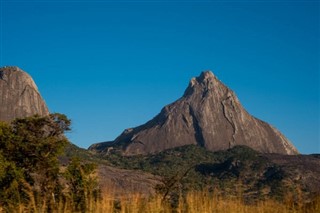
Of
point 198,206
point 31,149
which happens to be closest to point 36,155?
point 31,149

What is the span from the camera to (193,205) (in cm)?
1495

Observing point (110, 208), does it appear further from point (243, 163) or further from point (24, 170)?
point (243, 163)

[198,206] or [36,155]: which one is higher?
[36,155]

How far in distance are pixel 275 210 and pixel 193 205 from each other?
8.73 ft

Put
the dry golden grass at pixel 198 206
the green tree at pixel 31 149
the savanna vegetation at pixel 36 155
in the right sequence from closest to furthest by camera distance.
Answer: the dry golden grass at pixel 198 206
the savanna vegetation at pixel 36 155
the green tree at pixel 31 149

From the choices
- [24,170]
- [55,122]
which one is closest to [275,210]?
[24,170]

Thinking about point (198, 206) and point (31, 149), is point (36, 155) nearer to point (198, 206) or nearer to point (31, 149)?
point (31, 149)

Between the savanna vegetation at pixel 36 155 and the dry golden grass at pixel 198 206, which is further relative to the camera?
the savanna vegetation at pixel 36 155

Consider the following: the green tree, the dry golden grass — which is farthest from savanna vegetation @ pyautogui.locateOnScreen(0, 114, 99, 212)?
the dry golden grass

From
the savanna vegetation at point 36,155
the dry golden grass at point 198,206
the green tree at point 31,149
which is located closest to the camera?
the dry golden grass at point 198,206

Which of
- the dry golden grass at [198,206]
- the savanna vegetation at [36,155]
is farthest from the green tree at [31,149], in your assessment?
the dry golden grass at [198,206]

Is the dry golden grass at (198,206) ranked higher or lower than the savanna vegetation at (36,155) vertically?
lower

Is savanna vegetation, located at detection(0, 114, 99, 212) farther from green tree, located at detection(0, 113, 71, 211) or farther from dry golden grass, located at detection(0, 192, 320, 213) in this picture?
dry golden grass, located at detection(0, 192, 320, 213)

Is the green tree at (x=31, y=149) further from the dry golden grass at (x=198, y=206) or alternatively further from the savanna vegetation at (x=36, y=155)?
the dry golden grass at (x=198, y=206)
